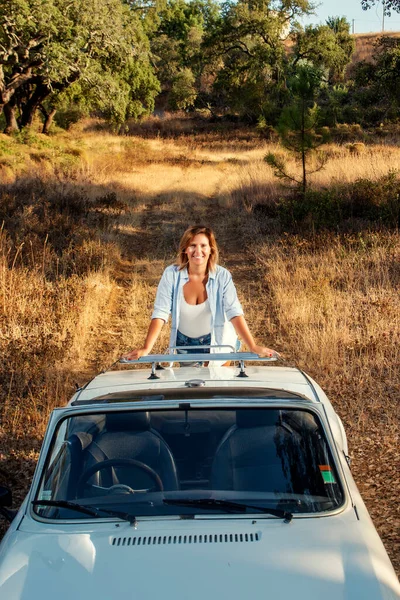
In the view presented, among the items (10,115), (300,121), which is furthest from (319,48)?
(300,121)

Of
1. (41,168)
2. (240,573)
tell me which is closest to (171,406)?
(240,573)

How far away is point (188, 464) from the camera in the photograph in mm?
3518

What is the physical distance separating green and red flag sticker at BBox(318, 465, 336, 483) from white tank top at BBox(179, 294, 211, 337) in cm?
203

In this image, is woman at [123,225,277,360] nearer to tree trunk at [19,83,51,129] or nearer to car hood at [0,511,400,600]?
car hood at [0,511,400,600]

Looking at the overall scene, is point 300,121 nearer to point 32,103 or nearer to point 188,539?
point 188,539

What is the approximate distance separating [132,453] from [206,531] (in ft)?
2.27

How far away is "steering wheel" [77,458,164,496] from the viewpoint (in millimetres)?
3396

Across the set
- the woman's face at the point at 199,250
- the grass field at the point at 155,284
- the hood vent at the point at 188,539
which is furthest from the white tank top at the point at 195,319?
the hood vent at the point at 188,539

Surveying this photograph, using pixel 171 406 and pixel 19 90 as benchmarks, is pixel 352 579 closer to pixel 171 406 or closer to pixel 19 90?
pixel 171 406

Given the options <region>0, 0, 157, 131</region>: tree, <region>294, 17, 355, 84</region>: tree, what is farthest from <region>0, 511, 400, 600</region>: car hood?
<region>294, 17, 355, 84</region>: tree

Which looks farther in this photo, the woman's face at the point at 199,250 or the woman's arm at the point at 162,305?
the woman's face at the point at 199,250

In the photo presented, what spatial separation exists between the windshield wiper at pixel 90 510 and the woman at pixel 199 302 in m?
2.11

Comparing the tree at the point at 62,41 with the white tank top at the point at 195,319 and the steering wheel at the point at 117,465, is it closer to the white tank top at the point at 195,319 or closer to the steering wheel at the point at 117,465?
the white tank top at the point at 195,319

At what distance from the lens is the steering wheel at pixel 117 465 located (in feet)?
11.1
